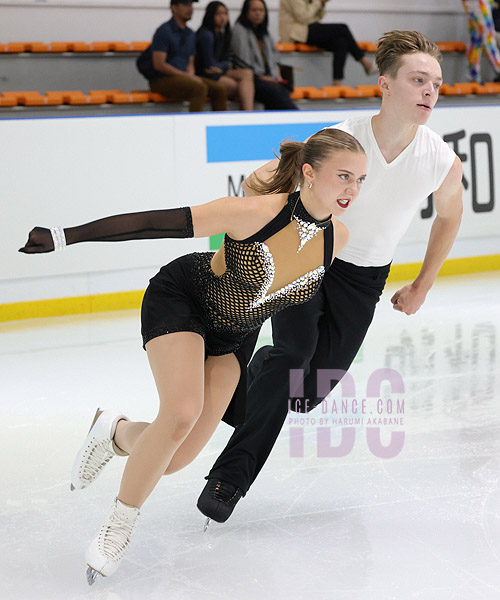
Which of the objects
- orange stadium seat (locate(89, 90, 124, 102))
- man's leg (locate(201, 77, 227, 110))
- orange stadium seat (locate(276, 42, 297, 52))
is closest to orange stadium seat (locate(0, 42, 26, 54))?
orange stadium seat (locate(89, 90, 124, 102))

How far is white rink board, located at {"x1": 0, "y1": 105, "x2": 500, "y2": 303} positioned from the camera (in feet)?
19.0

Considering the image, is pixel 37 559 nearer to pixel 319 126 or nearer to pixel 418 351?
pixel 418 351

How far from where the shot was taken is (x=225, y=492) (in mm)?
2717

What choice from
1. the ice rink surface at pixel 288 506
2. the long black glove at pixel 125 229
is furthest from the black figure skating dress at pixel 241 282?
the ice rink surface at pixel 288 506

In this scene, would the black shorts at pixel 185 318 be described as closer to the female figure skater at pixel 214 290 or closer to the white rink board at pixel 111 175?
the female figure skater at pixel 214 290

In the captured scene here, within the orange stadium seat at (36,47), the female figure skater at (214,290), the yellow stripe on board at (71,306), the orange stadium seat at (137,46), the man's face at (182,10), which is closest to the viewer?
the female figure skater at (214,290)

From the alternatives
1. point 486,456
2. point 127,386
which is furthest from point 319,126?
point 486,456

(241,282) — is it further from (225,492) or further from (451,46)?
(451,46)

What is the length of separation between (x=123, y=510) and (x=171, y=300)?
584 mm

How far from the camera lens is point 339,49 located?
8609 mm

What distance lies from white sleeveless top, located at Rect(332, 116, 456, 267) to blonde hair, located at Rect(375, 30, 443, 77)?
0.60ft

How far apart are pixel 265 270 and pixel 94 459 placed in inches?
33.1

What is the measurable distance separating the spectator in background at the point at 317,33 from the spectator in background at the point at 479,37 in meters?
1.48

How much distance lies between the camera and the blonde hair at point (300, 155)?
2428 mm
